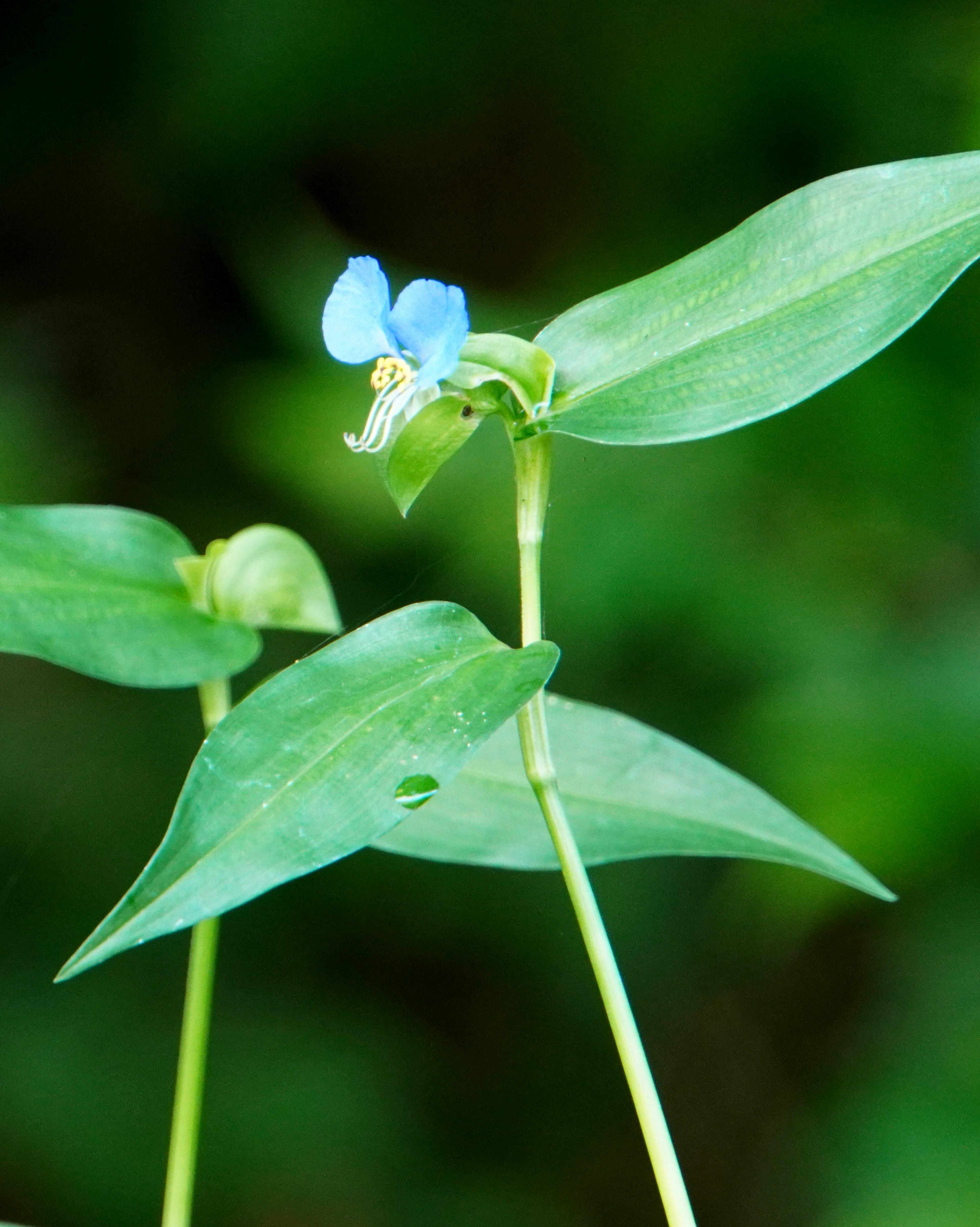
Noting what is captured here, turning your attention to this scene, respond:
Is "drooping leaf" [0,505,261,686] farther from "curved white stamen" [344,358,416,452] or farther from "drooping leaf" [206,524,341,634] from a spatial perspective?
"curved white stamen" [344,358,416,452]

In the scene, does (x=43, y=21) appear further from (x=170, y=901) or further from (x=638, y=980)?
(x=170, y=901)

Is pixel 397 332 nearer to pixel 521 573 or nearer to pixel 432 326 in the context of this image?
pixel 432 326

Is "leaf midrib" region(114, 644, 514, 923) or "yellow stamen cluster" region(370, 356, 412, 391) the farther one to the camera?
"yellow stamen cluster" region(370, 356, 412, 391)

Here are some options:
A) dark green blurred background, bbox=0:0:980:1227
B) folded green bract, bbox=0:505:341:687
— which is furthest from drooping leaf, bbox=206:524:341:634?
dark green blurred background, bbox=0:0:980:1227

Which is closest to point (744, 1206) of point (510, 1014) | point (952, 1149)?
point (510, 1014)

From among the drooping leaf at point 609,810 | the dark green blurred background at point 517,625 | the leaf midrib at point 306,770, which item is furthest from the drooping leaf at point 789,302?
the dark green blurred background at point 517,625

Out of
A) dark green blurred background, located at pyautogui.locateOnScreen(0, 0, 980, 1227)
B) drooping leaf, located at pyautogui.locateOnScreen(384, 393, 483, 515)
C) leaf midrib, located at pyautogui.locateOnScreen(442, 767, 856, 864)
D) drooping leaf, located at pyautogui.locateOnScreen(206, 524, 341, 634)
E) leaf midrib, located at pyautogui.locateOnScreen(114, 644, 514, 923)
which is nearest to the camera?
leaf midrib, located at pyautogui.locateOnScreen(114, 644, 514, 923)

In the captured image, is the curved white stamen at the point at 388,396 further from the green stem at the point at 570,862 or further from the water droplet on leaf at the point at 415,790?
the water droplet on leaf at the point at 415,790
